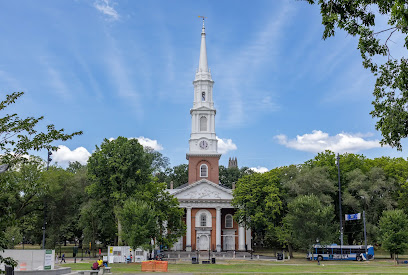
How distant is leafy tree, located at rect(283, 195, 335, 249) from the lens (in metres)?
46.9

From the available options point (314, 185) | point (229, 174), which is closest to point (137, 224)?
point (314, 185)

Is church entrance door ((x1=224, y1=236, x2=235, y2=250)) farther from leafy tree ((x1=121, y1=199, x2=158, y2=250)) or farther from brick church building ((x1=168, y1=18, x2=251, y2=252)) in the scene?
leafy tree ((x1=121, y1=199, x2=158, y2=250))

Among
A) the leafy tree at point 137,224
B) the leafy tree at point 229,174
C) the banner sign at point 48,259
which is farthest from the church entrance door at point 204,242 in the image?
the banner sign at point 48,259

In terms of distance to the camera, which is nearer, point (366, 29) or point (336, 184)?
point (366, 29)

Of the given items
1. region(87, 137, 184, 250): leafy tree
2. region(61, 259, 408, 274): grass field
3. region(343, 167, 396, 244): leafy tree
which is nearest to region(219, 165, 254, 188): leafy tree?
region(343, 167, 396, 244): leafy tree

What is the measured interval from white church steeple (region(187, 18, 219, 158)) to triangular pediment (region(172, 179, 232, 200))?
5.29 m

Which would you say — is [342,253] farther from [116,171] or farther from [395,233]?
[116,171]

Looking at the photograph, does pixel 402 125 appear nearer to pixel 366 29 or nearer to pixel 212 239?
pixel 366 29

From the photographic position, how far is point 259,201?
2334 inches

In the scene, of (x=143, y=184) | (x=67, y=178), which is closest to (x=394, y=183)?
(x=143, y=184)

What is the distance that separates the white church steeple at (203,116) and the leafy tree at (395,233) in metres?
30.6

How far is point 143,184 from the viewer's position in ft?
168

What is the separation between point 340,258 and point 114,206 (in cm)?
2802

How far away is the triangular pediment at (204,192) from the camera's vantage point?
68.1 meters
